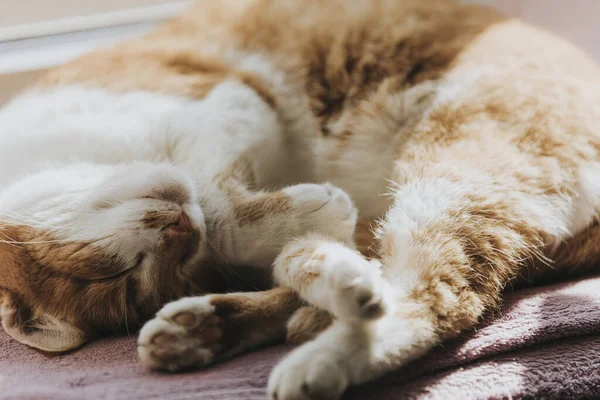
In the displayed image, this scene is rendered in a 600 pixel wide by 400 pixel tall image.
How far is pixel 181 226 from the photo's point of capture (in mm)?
1146

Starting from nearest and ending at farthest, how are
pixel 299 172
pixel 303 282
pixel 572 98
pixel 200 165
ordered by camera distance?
1. pixel 303 282
2. pixel 572 98
3. pixel 200 165
4. pixel 299 172

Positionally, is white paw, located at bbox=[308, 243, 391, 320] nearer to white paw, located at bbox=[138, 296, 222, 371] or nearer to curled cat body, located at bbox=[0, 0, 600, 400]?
curled cat body, located at bbox=[0, 0, 600, 400]

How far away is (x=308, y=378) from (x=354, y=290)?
0.51ft

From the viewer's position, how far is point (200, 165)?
1342 mm

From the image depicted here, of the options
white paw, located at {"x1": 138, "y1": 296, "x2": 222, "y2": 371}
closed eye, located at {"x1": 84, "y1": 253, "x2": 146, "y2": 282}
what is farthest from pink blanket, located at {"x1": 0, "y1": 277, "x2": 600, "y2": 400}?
closed eye, located at {"x1": 84, "y1": 253, "x2": 146, "y2": 282}

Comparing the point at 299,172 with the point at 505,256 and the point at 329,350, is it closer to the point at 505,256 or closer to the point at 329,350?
the point at 505,256

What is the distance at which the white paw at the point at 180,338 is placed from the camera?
0.91 m

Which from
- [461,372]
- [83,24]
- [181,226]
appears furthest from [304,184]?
[83,24]

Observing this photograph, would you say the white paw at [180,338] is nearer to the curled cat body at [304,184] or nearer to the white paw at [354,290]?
the curled cat body at [304,184]

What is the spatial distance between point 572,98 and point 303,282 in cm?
73

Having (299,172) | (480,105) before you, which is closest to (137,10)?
(299,172)

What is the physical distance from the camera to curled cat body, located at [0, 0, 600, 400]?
0.96 meters

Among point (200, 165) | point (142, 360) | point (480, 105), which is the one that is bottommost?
point (142, 360)

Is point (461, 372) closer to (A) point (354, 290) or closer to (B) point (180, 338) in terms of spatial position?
(A) point (354, 290)
